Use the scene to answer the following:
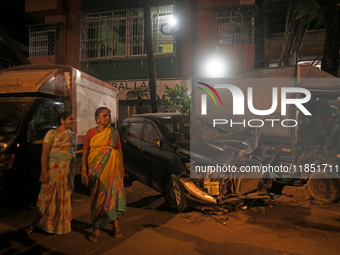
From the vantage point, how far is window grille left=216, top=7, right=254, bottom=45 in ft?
40.1

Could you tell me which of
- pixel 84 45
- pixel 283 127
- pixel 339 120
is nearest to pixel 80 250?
pixel 283 127

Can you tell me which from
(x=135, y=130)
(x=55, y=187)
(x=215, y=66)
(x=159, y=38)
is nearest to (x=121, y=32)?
(x=159, y=38)

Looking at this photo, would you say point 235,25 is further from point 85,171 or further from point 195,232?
point 85,171

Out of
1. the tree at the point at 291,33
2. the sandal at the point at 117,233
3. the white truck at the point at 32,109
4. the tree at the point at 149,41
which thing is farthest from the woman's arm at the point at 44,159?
the tree at the point at 291,33

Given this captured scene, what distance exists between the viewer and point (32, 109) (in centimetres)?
504

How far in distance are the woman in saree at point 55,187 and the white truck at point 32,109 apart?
127 centimetres

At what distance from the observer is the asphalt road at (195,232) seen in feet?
10.9

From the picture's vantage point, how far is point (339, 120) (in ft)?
16.7

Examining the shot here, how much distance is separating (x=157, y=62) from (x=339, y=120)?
32.3 ft

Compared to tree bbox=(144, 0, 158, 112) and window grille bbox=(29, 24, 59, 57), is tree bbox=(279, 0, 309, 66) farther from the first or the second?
window grille bbox=(29, 24, 59, 57)

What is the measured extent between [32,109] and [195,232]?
3.74m

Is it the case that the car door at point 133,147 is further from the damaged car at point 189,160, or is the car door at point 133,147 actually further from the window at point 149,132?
the window at point 149,132

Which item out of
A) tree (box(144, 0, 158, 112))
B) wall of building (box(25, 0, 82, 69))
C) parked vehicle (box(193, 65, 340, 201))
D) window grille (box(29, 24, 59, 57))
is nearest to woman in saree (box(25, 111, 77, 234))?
parked vehicle (box(193, 65, 340, 201))

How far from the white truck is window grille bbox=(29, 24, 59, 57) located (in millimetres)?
9785
